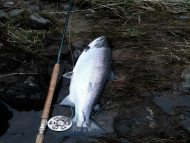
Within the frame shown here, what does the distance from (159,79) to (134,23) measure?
9.10ft

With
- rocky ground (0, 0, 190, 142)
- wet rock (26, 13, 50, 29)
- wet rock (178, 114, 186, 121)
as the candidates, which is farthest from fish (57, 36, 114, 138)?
wet rock (26, 13, 50, 29)

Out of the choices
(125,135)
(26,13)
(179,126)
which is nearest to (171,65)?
(179,126)

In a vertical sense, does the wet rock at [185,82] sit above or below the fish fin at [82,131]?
above

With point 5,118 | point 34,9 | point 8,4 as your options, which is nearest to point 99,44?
point 5,118

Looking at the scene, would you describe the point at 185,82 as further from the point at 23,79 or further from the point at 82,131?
the point at 23,79

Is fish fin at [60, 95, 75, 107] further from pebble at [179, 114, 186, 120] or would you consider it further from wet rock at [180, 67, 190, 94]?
wet rock at [180, 67, 190, 94]

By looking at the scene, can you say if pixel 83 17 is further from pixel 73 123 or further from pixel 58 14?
pixel 73 123

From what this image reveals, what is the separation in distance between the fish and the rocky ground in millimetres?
222

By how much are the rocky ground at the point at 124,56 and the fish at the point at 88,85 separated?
0.22m

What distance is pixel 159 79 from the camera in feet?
11.8

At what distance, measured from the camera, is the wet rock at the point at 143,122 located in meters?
2.65

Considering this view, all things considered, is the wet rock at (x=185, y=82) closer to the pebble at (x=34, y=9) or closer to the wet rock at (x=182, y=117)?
the wet rock at (x=182, y=117)

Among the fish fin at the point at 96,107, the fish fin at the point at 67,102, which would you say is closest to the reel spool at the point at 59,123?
the fish fin at the point at 67,102

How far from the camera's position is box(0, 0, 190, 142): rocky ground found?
2.86 metres
